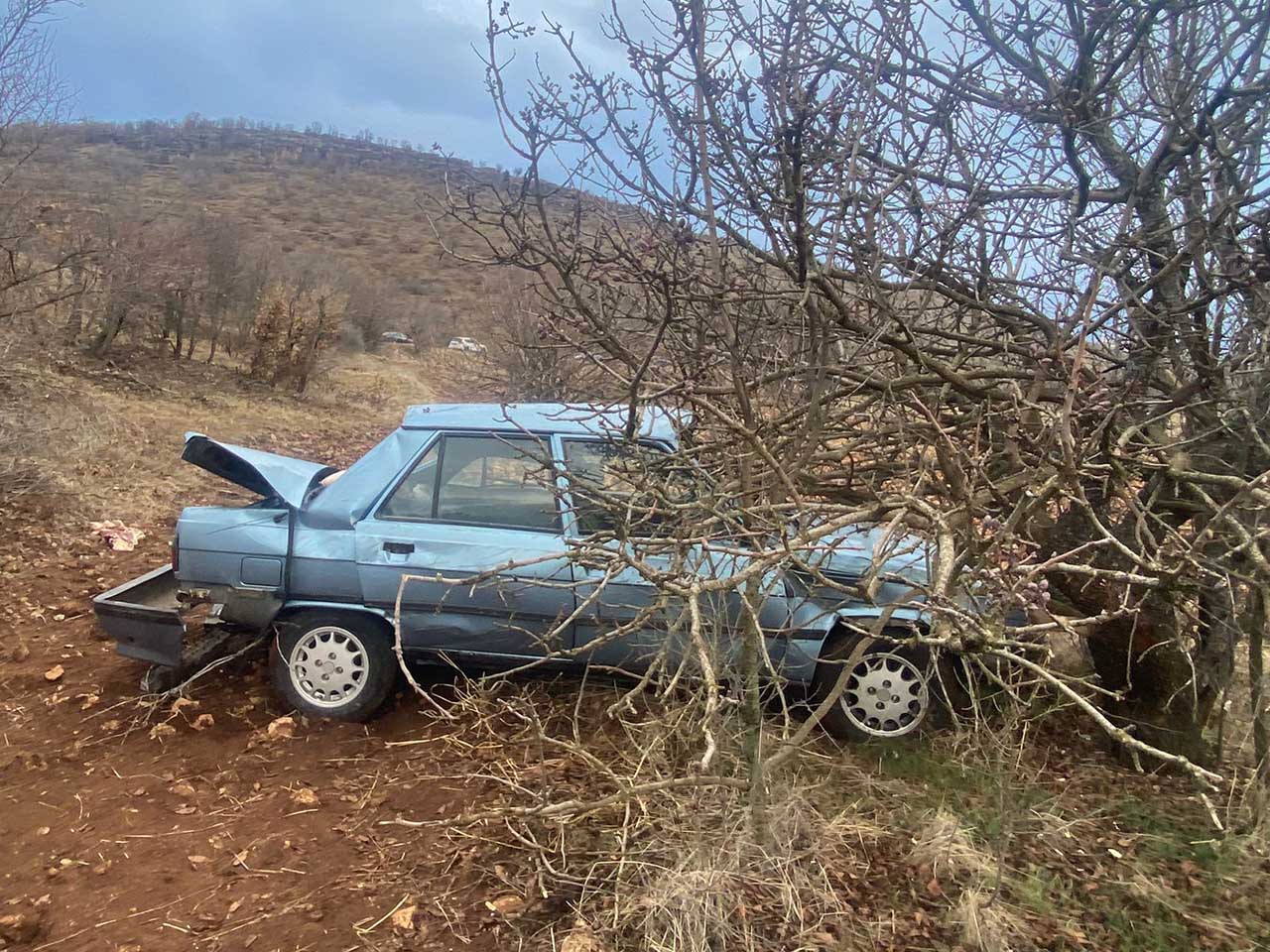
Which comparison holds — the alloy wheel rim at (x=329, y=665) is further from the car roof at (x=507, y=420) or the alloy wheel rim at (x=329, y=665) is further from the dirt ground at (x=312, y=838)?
the car roof at (x=507, y=420)

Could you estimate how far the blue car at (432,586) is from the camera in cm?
429

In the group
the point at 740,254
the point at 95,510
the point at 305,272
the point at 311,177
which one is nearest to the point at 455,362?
the point at 305,272

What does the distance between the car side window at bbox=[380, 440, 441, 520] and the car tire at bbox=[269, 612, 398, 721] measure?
53 centimetres

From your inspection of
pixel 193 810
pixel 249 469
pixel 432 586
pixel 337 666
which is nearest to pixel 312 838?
pixel 193 810

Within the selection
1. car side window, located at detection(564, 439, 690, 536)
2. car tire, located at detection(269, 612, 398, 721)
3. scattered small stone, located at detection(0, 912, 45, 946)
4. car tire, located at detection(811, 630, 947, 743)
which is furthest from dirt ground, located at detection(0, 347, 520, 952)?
car tire, located at detection(811, 630, 947, 743)

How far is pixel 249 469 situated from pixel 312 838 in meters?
1.81

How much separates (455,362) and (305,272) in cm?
330

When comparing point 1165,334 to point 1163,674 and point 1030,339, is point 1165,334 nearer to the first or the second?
point 1030,339

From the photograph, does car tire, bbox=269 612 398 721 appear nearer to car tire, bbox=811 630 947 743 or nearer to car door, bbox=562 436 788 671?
car door, bbox=562 436 788 671

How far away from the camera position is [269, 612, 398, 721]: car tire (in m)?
4.39

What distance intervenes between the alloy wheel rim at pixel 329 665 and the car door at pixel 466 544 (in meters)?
0.24

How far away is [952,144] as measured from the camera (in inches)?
162

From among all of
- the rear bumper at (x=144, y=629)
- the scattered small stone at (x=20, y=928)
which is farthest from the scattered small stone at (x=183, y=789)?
the scattered small stone at (x=20, y=928)

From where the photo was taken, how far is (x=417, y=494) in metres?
4.51
